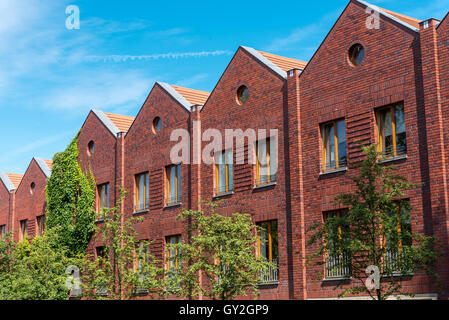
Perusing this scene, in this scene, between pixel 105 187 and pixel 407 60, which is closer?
pixel 407 60

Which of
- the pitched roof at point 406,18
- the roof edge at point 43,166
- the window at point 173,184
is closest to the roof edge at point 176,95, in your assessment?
the window at point 173,184

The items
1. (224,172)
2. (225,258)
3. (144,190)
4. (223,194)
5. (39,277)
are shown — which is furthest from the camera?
(144,190)

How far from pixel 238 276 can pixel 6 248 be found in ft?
56.6

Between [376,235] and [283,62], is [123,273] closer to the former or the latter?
[376,235]

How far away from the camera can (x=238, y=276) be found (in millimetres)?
21375

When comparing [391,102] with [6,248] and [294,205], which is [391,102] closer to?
[294,205]

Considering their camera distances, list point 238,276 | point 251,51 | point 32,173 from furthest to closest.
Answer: point 32,173 → point 251,51 → point 238,276

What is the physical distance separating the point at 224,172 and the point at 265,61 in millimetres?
4985

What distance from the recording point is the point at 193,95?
109 feet

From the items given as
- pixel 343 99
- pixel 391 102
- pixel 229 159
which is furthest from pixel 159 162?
pixel 391 102

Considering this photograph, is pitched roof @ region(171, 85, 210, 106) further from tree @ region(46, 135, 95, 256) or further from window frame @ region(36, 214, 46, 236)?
window frame @ region(36, 214, 46, 236)

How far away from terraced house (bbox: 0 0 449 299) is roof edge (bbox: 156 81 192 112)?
56 millimetres

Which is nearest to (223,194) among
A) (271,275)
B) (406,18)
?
(271,275)

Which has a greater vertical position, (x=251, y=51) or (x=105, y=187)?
(x=251, y=51)
